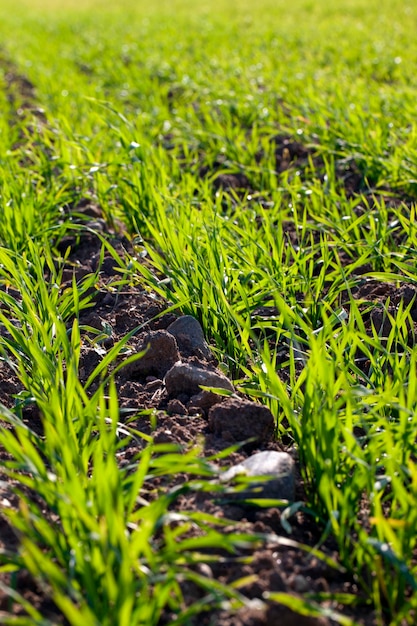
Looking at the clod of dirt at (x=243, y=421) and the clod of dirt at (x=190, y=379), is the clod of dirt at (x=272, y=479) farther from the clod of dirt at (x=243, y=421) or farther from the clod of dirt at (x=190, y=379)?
the clod of dirt at (x=190, y=379)

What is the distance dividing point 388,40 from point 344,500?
27.5 ft

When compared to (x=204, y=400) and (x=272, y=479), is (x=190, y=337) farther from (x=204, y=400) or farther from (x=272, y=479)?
(x=272, y=479)

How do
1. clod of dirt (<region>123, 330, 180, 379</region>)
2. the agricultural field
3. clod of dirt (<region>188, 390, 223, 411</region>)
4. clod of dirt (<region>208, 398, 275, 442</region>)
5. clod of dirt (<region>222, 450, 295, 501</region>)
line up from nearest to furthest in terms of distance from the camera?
1. the agricultural field
2. clod of dirt (<region>222, 450, 295, 501</region>)
3. clod of dirt (<region>208, 398, 275, 442</region>)
4. clod of dirt (<region>188, 390, 223, 411</region>)
5. clod of dirt (<region>123, 330, 180, 379</region>)

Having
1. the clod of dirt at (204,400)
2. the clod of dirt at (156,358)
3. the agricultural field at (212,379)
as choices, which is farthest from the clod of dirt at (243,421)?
the clod of dirt at (156,358)

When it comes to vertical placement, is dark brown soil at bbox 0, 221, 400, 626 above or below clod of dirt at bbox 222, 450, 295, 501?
below

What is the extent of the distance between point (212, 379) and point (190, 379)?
64 millimetres

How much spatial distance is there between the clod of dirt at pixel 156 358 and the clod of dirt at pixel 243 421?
37cm

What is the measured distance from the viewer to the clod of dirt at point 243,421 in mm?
1844

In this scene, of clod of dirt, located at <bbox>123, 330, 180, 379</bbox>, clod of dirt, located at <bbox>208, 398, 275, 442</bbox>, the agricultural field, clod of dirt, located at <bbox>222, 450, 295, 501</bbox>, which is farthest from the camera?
clod of dirt, located at <bbox>123, 330, 180, 379</bbox>

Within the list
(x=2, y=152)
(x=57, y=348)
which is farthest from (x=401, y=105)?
(x=57, y=348)

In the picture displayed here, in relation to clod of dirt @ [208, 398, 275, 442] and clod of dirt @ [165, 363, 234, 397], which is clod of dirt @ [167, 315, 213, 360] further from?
clod of dirt @ [208, 398, 275, 442]

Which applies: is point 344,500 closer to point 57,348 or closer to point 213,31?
point 57,348

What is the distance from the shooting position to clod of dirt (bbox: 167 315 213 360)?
7.38 feet

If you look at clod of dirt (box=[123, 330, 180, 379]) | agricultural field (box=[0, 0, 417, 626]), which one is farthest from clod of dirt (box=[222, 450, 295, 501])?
clod of dirt (box=[123, 330, 180, 379])
